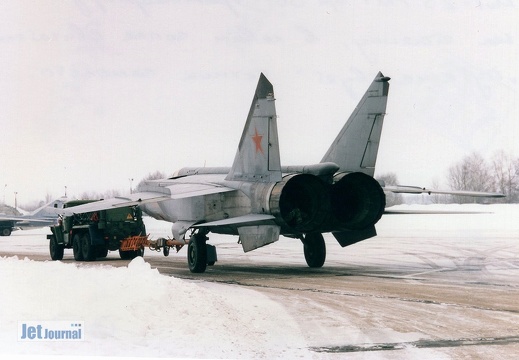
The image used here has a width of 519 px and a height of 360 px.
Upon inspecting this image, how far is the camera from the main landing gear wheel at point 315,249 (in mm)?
21172

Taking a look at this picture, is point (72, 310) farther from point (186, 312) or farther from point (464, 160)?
point (464, 160)

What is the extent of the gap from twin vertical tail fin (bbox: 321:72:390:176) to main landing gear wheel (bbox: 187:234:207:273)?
377cm

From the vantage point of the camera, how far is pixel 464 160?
21266 millimetres

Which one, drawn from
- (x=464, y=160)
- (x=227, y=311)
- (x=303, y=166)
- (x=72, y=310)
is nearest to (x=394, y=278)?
(x=303, y=166)

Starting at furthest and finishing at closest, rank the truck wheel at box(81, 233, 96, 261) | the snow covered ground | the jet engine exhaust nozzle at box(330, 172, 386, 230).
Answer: the truck wheel at box(81, 233, 96, 261) → the jet engine exhaust nozzle at box(330, 172, 386, 230) → the snow covered ground

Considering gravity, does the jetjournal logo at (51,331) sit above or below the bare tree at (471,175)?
below

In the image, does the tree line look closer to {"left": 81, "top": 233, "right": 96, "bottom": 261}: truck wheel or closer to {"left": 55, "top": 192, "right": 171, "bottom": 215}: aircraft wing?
{"left": 55, "top": 192, "right": 171, "bottom": 215}: aircraft wing

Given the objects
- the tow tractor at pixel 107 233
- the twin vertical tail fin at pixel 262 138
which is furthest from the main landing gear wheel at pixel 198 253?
the tow tractor at pixel 107 233

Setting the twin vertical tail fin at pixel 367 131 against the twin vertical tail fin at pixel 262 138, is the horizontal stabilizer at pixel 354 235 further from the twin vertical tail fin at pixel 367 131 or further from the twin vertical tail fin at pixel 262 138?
the twin vertical tail fin at pixel 262 138

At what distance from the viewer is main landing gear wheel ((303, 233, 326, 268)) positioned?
21.2m

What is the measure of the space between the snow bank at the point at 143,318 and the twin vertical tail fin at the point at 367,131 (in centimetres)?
712

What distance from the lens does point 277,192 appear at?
704 inches

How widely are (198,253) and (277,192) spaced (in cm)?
298

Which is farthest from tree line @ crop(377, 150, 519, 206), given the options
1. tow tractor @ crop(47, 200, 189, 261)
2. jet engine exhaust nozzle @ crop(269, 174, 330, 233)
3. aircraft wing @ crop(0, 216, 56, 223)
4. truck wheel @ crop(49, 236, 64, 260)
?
aircraft wing @ crop(0, 216, 56, 223)
